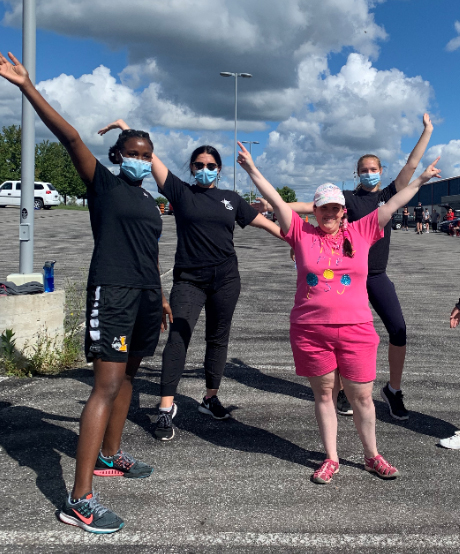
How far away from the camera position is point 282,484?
3.59 metres

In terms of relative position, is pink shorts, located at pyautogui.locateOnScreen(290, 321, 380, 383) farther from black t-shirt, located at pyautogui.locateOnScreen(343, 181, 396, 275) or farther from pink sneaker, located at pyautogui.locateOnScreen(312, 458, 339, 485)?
black t-shirt, located at pyautogui.locateOnScreen(343, 181, 396, 275)

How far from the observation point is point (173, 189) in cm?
446

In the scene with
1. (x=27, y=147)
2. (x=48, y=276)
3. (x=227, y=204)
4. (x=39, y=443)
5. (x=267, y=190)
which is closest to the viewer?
(x=267, y=190)

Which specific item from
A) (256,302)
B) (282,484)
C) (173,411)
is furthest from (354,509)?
(256,302)

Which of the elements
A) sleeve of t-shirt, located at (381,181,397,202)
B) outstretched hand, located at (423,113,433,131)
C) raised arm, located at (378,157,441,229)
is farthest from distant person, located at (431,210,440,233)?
raised arm, located at (378,157,441,229)

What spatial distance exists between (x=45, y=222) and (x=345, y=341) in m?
30.7

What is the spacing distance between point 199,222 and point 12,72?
1.88m

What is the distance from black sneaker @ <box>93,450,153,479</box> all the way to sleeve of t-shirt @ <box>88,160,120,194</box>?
1681 millimetres

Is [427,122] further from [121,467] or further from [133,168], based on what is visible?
[121,467]

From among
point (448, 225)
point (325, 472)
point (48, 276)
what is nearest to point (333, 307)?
point (325, 472)

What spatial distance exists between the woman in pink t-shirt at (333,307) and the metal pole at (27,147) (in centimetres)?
369

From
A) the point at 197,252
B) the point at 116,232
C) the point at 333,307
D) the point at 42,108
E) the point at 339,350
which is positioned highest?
the point at 42,108

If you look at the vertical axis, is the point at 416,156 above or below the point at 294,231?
above

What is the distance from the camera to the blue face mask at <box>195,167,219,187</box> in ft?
14.9
